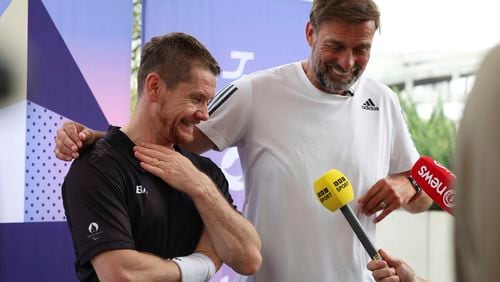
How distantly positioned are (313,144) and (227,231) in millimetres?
485

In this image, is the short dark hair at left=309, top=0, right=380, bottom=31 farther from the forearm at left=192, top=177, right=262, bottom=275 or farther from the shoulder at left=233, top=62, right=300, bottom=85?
the forearm at left=192, top=177, right=262, bottom=275

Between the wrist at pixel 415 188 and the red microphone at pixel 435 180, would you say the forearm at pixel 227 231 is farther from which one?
the wrist at pixel 415 188

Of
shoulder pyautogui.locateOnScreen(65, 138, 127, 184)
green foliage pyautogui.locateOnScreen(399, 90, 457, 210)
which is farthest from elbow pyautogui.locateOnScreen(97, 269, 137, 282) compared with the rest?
green foliage pyautogui.locateOnScreen(399, 90, 457, 210)

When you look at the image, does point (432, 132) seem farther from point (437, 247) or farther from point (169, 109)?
point (169, 109)

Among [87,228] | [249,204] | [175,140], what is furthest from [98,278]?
[249,204]

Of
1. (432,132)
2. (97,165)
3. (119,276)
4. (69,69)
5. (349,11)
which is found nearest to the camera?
(119,276)

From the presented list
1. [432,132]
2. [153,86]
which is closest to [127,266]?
[153,86]

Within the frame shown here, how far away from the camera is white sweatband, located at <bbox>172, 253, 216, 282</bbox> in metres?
1.90

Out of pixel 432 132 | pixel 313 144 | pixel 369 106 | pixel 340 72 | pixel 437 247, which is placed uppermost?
→ pixel 340 72

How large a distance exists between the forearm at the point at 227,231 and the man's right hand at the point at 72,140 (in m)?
0.37

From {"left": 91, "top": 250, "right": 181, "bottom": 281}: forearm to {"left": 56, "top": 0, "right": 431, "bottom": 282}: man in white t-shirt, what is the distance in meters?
0.54

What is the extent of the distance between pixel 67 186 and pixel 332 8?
3.32 ft

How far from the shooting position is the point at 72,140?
79.4 inches

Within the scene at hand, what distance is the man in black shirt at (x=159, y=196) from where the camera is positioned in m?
1.83
